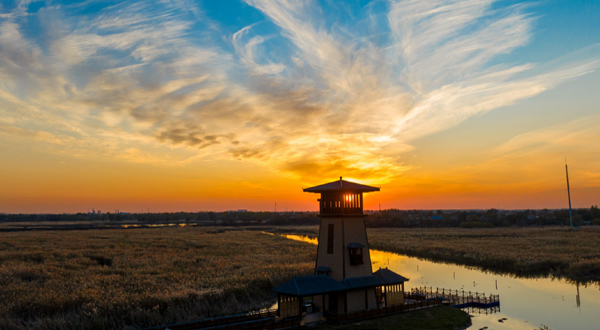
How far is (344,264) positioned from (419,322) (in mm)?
6077

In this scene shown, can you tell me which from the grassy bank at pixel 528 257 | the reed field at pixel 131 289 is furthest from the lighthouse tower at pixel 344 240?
the grassy bank at pixel 528 257

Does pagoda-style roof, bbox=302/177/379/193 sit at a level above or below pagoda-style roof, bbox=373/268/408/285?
above

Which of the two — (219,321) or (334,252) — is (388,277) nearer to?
(334,252)

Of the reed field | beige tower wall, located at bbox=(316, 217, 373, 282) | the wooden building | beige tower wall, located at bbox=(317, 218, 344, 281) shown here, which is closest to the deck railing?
the wooden building

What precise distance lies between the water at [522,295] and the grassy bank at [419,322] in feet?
4.68

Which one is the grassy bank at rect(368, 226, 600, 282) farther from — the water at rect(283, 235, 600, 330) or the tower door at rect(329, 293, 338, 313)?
the tower door at rect(329, 293, 338, 313)

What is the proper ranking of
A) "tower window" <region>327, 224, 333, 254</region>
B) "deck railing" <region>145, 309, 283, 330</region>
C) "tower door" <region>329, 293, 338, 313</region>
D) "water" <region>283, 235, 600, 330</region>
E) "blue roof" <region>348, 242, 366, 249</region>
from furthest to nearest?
"water" <region>283, 235, 600, 330</region>, "tower window" <region>327, 224, 333, 254</region>, "blue roof" <region>348, 242, 366, 249</region>, "tower door" <region>329, 293, 338, 313</region>, "deck railing" <region>145, 309, 283, 330</region>

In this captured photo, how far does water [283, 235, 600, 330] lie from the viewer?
27.7m

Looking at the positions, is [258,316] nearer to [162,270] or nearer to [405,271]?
[162,270]

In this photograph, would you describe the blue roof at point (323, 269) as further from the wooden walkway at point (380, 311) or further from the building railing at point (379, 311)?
the wooden walkway at point (380, 311)

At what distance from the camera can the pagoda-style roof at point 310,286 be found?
23047mm

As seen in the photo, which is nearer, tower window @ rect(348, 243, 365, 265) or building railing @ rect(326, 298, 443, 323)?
building railing @ rect(326, 298, 443, 323)

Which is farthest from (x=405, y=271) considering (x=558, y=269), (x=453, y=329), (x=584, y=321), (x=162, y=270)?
(x=162, y=270)

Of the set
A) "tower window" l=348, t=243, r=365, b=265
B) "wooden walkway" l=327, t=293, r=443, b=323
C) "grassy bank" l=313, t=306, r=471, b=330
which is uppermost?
"tower window" l=348, t=243, r=365, b=265
